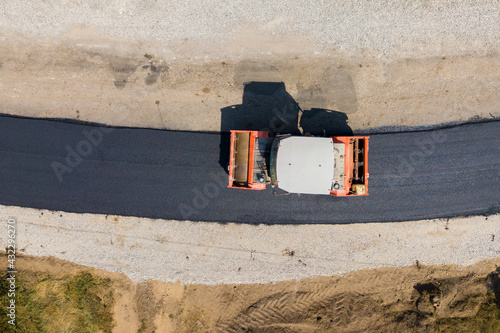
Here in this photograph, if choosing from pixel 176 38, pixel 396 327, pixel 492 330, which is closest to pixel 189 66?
pixel 176 38

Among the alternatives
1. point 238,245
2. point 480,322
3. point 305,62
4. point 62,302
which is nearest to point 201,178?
point 238,245

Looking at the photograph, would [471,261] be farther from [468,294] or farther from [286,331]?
[286,331]

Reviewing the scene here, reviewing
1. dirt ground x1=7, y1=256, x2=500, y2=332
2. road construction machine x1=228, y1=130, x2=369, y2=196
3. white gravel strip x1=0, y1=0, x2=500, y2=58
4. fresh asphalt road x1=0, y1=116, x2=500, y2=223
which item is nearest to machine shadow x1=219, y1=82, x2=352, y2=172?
road construction machine x1=228, y1=130, x2=369, y2=196

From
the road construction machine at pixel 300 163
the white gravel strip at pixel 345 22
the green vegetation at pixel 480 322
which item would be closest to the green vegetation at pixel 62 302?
the road construction machine at pixel 300 163

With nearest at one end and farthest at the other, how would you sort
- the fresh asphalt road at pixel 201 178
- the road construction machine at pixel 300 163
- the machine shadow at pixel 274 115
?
the road construction machine at pixel 300 163 < the fresh asphalt road at pixel 201 178 < the machine shadow at pixel 274 115

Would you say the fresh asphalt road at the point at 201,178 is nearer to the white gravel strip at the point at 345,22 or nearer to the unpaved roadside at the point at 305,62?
the unpaved roadside at the point at 305,62

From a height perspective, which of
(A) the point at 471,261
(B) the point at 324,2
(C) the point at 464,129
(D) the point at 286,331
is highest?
(B) the point at 324,2
